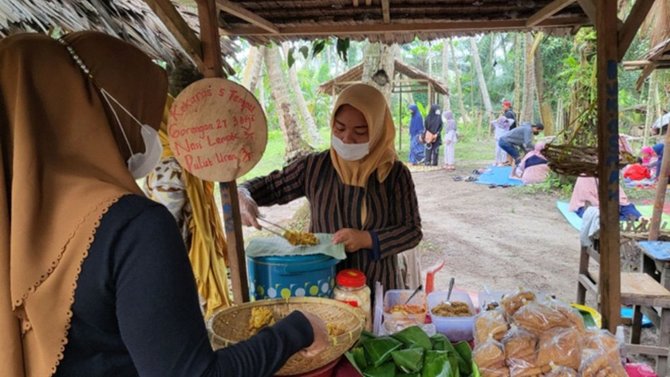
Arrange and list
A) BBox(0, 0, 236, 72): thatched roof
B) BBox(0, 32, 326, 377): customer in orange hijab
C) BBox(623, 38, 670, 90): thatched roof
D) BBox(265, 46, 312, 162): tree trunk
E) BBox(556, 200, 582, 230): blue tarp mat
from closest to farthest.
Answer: BBox(0, 32, 326, 377): customer in orange hijab, BBox(0, 0, 236, 72): thatched roof, BBox(623, 38, 670, 90): thatched roof, BBox(556, 200, 582, 230): blue tarp mat, BBox(265, 46, 312, 162): tree trunk

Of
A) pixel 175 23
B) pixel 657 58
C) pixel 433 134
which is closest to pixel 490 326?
pixel 175 23

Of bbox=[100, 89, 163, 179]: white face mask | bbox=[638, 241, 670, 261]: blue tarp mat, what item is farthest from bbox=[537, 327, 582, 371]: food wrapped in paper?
bbox=[638, 241, 670, 261]: blue tarp mat

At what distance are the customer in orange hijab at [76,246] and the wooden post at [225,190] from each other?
40.3 inches

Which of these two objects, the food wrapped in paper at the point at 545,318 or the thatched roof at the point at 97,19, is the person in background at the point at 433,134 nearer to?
the thatched roof at the point at 97,19

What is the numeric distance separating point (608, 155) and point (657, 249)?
11.2ft

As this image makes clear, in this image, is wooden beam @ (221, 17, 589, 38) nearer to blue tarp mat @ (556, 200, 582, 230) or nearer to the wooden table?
the wooden table

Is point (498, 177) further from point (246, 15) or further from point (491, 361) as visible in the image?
point (491, 361)

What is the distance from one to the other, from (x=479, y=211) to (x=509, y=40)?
2601 cm

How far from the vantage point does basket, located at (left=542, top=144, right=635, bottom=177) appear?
1944 millimetres

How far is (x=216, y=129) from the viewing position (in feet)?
5.45

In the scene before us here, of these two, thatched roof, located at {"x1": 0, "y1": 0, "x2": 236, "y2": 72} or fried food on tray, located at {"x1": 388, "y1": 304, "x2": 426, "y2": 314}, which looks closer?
fried food on tray, located at {"x1": 388, "y1": 304, "x2": 426, "y2": 314}

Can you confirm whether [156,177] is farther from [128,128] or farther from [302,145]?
[302,145]

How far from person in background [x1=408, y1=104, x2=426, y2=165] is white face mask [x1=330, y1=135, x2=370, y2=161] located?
42.2 ft

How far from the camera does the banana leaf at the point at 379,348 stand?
1.44 meters
